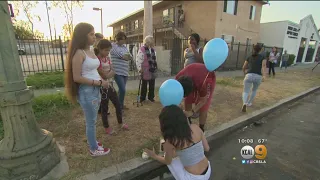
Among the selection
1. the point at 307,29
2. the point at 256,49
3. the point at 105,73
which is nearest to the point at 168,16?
the point at 256,49

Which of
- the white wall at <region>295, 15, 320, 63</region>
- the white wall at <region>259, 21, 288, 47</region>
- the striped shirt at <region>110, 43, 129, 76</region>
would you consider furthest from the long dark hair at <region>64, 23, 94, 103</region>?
the white wall at <region>295, 15, 320, 63</region>

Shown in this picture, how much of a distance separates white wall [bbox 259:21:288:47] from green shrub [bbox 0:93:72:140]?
22.3 m

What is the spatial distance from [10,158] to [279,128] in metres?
4.70

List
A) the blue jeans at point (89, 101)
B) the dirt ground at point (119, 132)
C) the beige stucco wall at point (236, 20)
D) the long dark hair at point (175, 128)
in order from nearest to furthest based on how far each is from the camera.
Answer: the long dark hair at point (175, 128), the blue jeans at point (89, 101), the dirt ground at point (119, 132), the beige stucco wall at point (236, 20)

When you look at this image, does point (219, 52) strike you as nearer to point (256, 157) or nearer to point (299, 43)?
point (256, 157)

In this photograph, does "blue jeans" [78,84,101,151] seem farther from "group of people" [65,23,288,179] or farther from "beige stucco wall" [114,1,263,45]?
"beige stucco wall" [114,1,263,45]

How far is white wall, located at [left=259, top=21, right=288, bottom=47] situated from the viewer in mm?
19062

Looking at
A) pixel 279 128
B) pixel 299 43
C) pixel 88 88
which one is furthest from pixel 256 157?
pixel 299 43

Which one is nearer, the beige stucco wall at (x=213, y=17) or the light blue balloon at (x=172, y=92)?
the light blue balloon at (x=172, y=92)

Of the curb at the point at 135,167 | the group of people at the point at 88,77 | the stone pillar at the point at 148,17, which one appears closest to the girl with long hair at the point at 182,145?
the curb at the point at 135,167

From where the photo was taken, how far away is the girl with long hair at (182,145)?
5.57 ft

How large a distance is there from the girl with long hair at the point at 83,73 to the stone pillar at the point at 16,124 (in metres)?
0.49

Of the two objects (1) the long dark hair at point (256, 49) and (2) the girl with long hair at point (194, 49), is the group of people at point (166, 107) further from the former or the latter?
(1) the long dark hair at point (256, 49)

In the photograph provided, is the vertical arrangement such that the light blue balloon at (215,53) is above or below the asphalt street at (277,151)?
above
